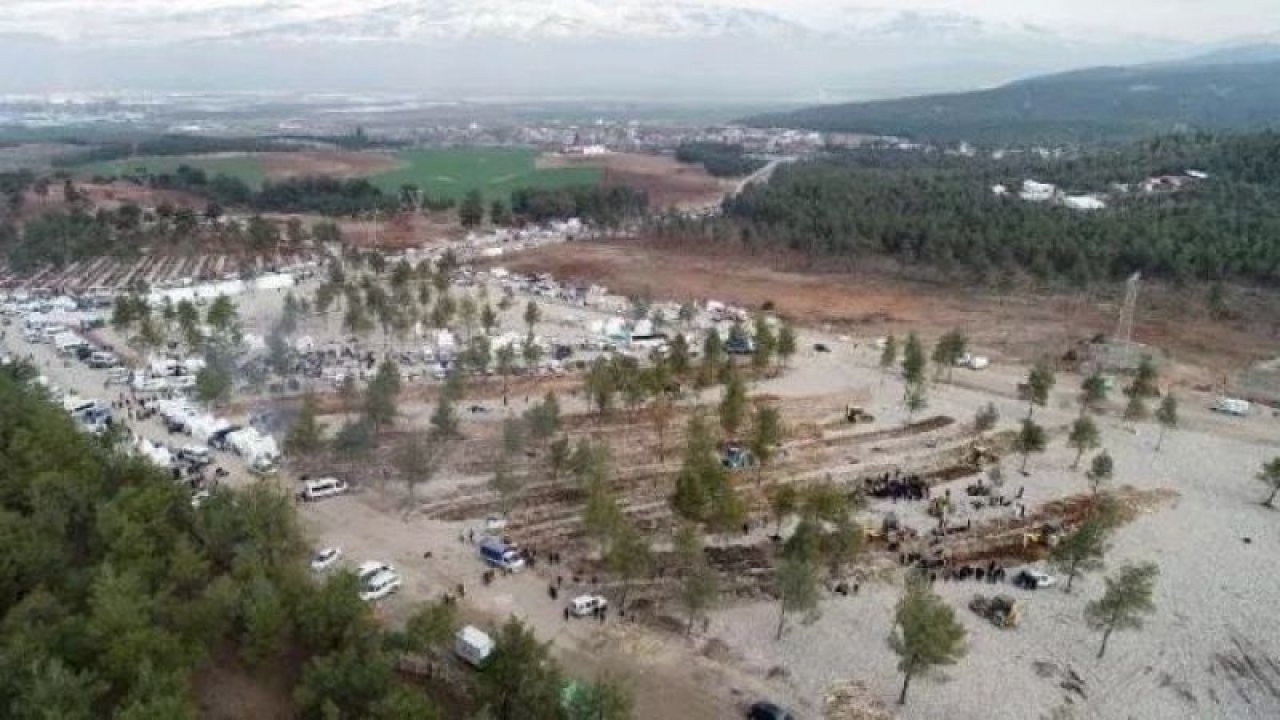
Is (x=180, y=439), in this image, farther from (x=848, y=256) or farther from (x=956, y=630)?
(x=848, y=256)

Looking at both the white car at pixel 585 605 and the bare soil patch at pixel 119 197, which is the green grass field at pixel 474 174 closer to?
the bare soil patch at pixel 119 197

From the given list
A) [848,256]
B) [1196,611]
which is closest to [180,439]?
[1196,611]

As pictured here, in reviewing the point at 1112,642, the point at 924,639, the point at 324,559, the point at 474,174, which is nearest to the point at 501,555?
the point at 324,559

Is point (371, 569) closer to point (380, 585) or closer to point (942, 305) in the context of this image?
point (380, 585)

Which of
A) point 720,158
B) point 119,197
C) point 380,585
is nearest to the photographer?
point 380,585

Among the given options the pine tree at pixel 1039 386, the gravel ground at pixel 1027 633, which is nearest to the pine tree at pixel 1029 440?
the gravel ground at pixel 1027 633

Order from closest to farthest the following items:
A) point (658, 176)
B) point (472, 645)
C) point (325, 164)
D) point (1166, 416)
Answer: point (472, 645), point (1166, 416), point (658, 176), point (325, 164)

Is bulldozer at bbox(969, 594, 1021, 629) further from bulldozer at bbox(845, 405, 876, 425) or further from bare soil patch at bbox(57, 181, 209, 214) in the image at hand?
bare soil patch at bbox(57, 181, 209, 214)
